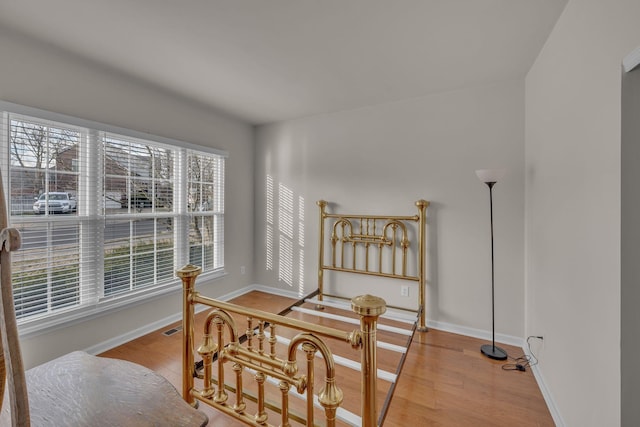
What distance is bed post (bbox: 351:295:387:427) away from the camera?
1.10 meters

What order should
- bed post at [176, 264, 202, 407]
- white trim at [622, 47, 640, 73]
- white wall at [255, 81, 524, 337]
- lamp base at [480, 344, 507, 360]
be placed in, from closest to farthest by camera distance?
white trim at [622, 47, 640, 73] → bed post at [176, 264, 202, 407] → lamp base at [480, 344, 507, 360] → white wall at [255, 81, 524, 337]

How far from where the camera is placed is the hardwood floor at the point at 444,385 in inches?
70.0

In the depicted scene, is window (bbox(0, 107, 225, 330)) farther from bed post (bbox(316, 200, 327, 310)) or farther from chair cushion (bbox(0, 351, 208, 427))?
chair cushion (bbox(0, 351, 208, 427))

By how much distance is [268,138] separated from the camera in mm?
4043

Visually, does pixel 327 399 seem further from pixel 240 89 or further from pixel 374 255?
pixel 240 89

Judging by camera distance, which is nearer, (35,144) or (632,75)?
(632,75)

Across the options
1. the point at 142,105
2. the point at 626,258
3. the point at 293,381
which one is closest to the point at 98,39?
the point at 142,105

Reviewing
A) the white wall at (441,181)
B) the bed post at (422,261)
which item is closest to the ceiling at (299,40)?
the white wall at (441,181)

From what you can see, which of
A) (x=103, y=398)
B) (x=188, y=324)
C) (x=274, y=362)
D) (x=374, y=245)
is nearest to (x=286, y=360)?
(x=274, y=362)

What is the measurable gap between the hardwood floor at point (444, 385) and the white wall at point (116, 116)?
0.93 ft

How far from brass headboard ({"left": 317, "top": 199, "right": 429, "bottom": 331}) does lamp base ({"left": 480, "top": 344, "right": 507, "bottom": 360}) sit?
0.56 metres

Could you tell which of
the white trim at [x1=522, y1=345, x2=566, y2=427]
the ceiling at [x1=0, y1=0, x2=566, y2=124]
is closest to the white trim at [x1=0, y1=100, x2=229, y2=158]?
the ceiling at [x1=0, y1=0, x2=566, y2=124]

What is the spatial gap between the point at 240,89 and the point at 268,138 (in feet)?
3.91

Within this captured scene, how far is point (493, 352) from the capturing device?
2.45 m
